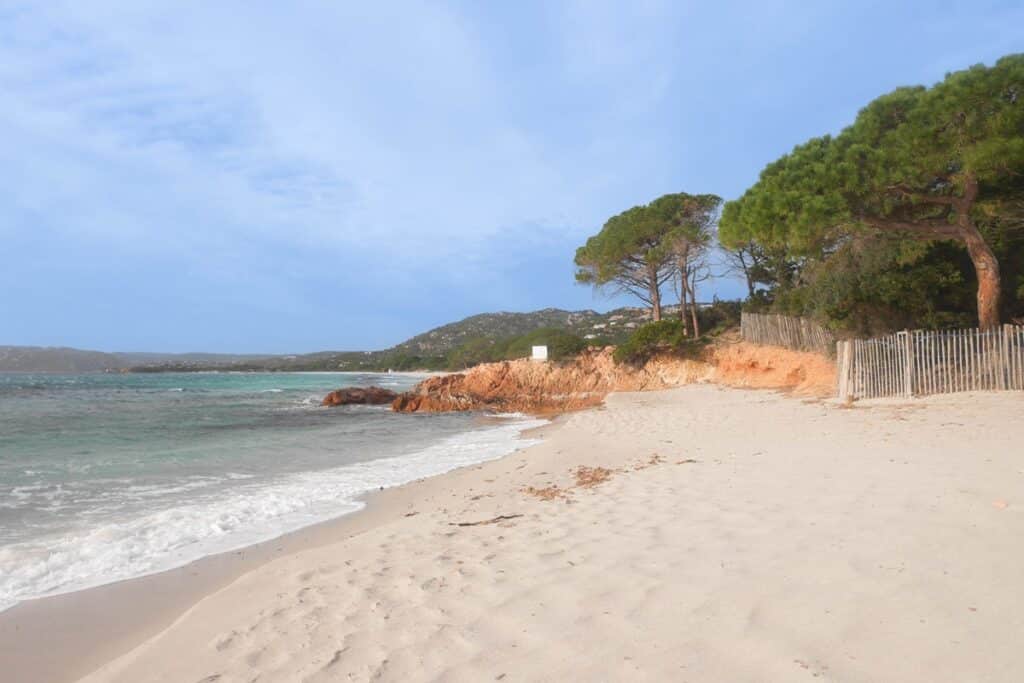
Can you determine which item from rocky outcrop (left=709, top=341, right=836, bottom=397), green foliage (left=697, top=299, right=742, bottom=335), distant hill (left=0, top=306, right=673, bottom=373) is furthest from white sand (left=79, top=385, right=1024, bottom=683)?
distant hill (left=0, top=306, right=673, bottom=373)

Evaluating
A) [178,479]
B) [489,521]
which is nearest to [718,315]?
[178,479]

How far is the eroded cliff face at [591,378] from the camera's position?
2152 centimetres

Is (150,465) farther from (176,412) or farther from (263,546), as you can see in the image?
(176,412)

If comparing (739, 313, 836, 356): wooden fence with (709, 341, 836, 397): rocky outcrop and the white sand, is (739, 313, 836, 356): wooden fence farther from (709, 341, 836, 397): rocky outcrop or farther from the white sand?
the white sand

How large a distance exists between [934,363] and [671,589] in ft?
39.7

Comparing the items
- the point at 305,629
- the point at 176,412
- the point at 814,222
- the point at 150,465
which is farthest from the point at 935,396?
the point at 176,412

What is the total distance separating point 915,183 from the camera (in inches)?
495

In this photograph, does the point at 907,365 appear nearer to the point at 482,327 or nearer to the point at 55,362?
the point at 482,327

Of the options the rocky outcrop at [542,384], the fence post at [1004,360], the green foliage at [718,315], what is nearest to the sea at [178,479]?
the rocky outcrop at [542,384]

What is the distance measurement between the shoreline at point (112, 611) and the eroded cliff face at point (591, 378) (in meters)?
17.0

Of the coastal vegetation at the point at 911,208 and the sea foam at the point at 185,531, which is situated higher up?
the coastal vegetation at the point at 911,208

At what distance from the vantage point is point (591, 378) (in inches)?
1159

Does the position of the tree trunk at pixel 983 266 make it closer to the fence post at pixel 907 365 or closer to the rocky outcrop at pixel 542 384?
the fence post at pixel 907 365

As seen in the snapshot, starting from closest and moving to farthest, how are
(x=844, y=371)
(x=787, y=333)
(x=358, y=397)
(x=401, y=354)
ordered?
(x=844, y=371)
(x=787, y=333)
(x=358, y=397)
(x=401, y=354)
